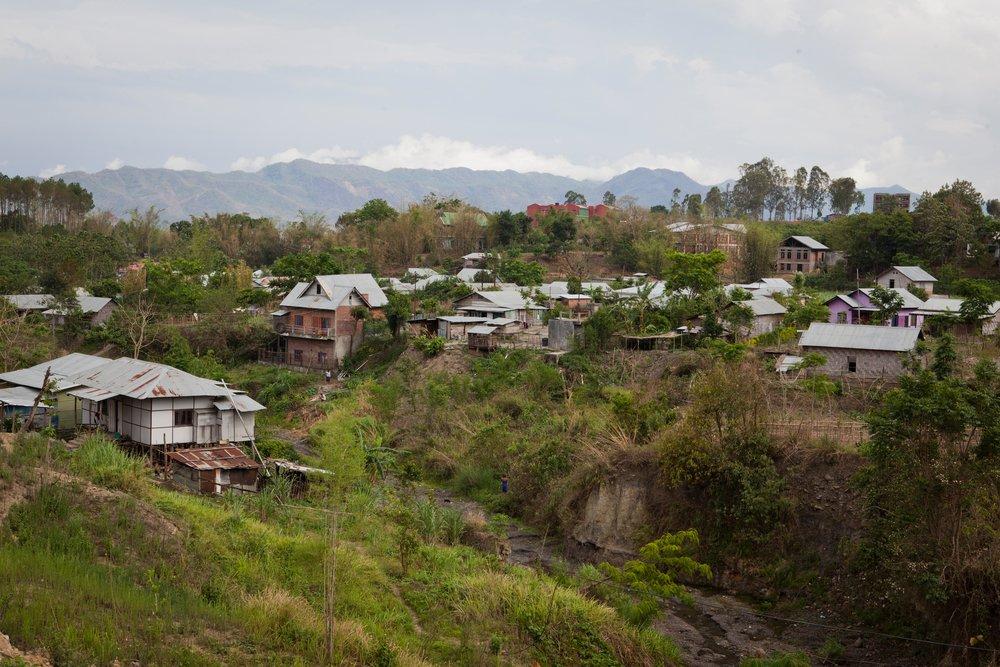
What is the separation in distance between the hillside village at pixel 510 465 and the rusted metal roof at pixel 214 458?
99 mm

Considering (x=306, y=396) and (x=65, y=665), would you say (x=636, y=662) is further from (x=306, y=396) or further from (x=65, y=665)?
(x=306, y=396)

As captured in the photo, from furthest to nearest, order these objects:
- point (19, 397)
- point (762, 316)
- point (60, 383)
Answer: point (762, 316), point (60, 383), point (19, 397)

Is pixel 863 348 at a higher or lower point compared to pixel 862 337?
lower

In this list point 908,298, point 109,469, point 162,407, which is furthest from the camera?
point 908,298

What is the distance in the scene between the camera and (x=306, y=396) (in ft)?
124

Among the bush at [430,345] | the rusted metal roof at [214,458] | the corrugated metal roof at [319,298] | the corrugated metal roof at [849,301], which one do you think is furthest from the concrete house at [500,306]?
the rusted metal roof at [214,458]

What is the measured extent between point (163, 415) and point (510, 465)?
10.2 m

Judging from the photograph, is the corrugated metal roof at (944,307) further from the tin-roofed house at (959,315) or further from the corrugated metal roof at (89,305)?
the corrugated metal roof at (89,305)

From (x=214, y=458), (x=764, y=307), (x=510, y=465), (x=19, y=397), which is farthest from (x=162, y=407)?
(x=764, y=307)

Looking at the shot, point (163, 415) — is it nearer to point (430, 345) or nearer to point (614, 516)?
point (614, 516)

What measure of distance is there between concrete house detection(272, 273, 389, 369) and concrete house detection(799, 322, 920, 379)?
20.8 meters

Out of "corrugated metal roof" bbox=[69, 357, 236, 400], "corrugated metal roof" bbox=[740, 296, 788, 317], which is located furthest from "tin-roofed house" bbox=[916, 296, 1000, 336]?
"corrugated metal roof" bbox=[69, 357, 236, 400]

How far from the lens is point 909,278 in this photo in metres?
44.9

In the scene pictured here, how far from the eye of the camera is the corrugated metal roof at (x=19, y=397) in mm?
25984
